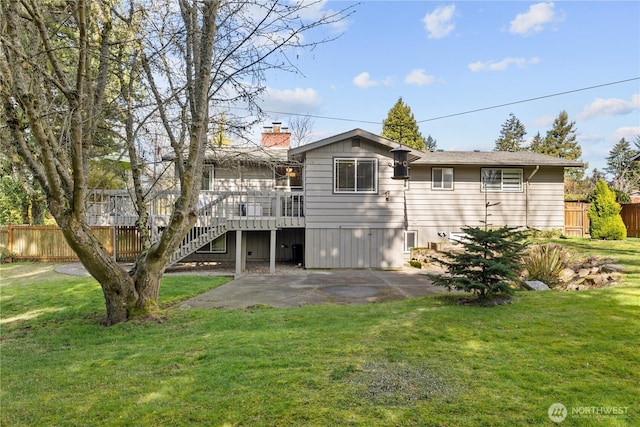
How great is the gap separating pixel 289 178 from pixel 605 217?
11823 millimetres

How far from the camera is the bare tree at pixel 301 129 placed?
2988cm

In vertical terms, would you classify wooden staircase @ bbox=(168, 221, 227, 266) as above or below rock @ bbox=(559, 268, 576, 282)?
above

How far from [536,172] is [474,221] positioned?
3.37 metres

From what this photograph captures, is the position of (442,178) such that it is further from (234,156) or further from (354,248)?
(234,156)

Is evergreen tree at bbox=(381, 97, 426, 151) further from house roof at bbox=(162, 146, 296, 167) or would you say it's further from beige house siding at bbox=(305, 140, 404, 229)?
house roof at bbox=(162, 146, 296, 167)

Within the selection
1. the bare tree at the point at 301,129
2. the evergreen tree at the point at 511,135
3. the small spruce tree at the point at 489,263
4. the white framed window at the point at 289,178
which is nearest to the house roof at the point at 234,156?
the white framed window at the point at 289,178

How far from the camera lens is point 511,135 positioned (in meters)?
51.6

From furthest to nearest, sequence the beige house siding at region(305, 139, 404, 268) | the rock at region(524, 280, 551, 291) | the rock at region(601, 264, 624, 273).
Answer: the beige house siding at region(305, 139, 404, 268) < the rock at region(601, 264, 624, 273) < the rock at region(524, 280, 551, 291)

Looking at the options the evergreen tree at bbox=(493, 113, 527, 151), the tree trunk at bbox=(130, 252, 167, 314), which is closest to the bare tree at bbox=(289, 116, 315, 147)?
the tree trunk at bbox=(130, 252, 167, 314)

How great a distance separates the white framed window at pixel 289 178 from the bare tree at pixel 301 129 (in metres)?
16.0

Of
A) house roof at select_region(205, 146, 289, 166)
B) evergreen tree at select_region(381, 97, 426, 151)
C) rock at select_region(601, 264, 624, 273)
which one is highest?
evergreen tree at select_region(381, 97, 426, 151)

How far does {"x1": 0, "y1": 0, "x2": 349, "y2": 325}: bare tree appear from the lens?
184 inches

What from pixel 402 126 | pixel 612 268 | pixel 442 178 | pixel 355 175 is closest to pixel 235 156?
pixel 355 175

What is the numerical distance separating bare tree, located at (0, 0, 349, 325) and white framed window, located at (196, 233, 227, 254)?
778cm
